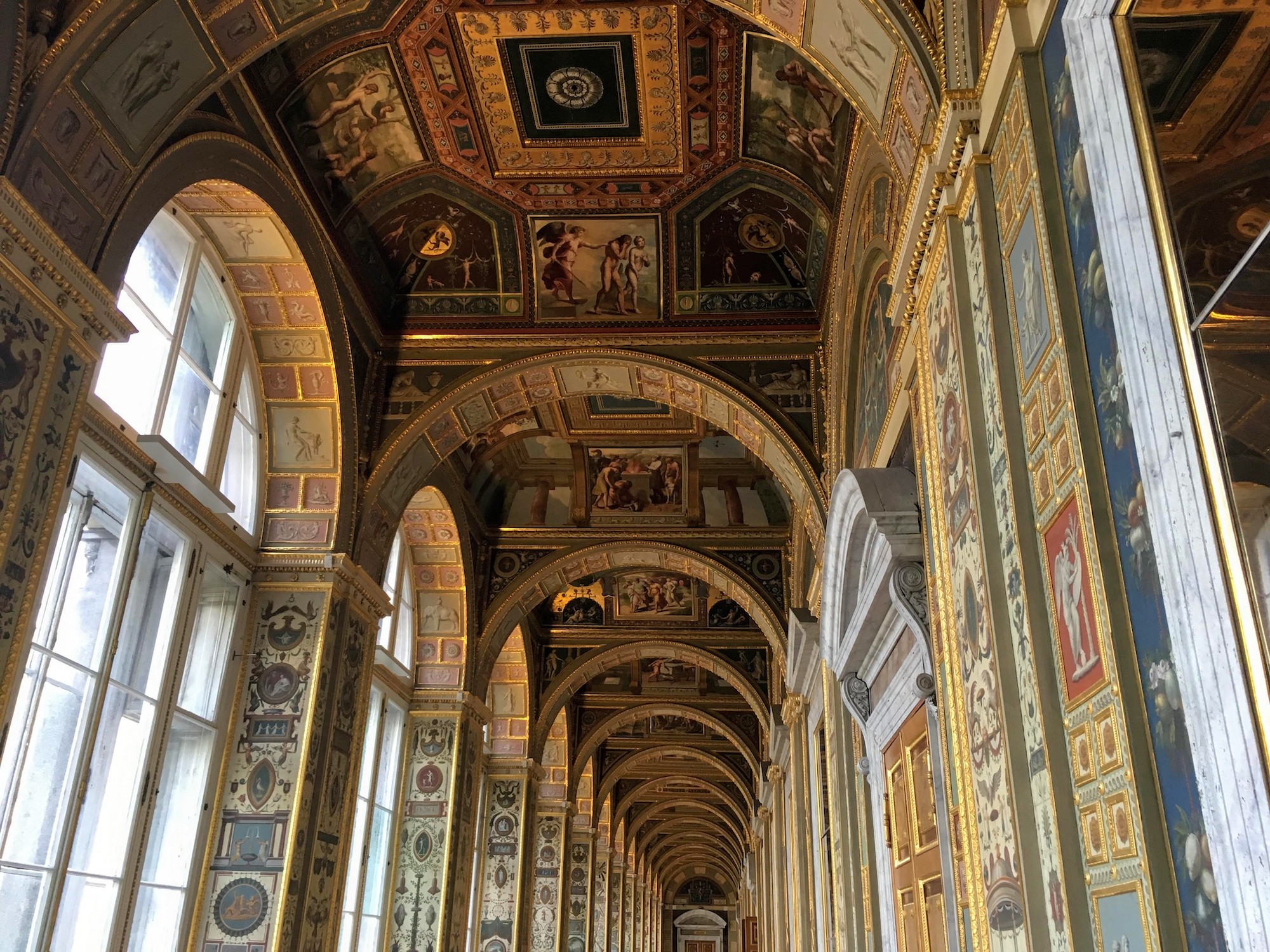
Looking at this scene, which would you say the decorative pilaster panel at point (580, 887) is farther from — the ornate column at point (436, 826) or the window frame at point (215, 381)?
the window frame at point (215, 381)

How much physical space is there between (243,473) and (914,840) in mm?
6536

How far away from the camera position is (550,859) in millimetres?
22250

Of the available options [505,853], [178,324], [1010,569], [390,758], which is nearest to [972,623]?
[1010,569]

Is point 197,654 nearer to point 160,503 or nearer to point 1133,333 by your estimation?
point 160,503

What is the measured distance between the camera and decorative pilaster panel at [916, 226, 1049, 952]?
11.6 ft

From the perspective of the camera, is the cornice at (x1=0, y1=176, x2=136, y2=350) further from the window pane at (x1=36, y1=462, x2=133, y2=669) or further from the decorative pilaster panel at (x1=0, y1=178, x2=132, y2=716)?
the window pane at (x1=36, y1=462, x2=133, y2=669)

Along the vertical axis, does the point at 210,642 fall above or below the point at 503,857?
above

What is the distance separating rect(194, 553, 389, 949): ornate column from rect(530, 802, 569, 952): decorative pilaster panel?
12.9 metres

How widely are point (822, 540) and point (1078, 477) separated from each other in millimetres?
6668

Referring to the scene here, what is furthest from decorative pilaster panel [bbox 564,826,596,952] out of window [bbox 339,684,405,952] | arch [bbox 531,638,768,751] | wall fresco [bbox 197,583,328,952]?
wall fresco [bbox 197,583,328,952]

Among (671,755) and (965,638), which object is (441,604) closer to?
(965,638)

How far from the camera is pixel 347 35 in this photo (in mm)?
7895

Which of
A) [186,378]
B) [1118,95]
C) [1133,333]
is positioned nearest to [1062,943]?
[1133,333]

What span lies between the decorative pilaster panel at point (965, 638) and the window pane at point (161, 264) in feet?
18.7
